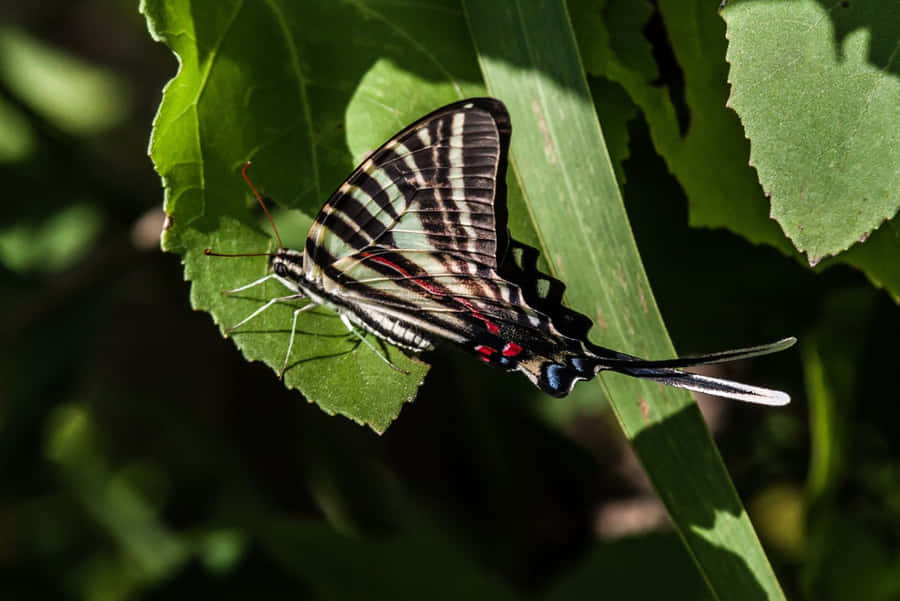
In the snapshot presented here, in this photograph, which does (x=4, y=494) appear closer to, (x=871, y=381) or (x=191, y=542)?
(x=191, y=542)

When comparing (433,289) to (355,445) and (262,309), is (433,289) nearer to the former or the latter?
(262,309)

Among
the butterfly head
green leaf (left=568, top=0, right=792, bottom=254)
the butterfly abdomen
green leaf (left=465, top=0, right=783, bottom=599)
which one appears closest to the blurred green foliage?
green leaf (left=568, top=0, right=792, bottom=254)

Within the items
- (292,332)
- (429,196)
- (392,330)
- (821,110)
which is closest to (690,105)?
(821,110)

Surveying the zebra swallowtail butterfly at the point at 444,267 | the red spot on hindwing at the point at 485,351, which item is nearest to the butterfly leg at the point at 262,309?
the zebra swallowtail butterfly at the point at 444,267

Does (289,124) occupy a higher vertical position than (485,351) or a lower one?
higher

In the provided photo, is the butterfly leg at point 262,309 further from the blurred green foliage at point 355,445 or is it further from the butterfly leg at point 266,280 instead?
the blurred green foliage at point 355,445

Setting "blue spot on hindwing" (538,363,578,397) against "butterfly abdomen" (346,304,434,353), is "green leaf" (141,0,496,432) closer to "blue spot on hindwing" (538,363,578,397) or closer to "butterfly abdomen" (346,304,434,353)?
"butterfly abdomen" (346,304,434,353)
